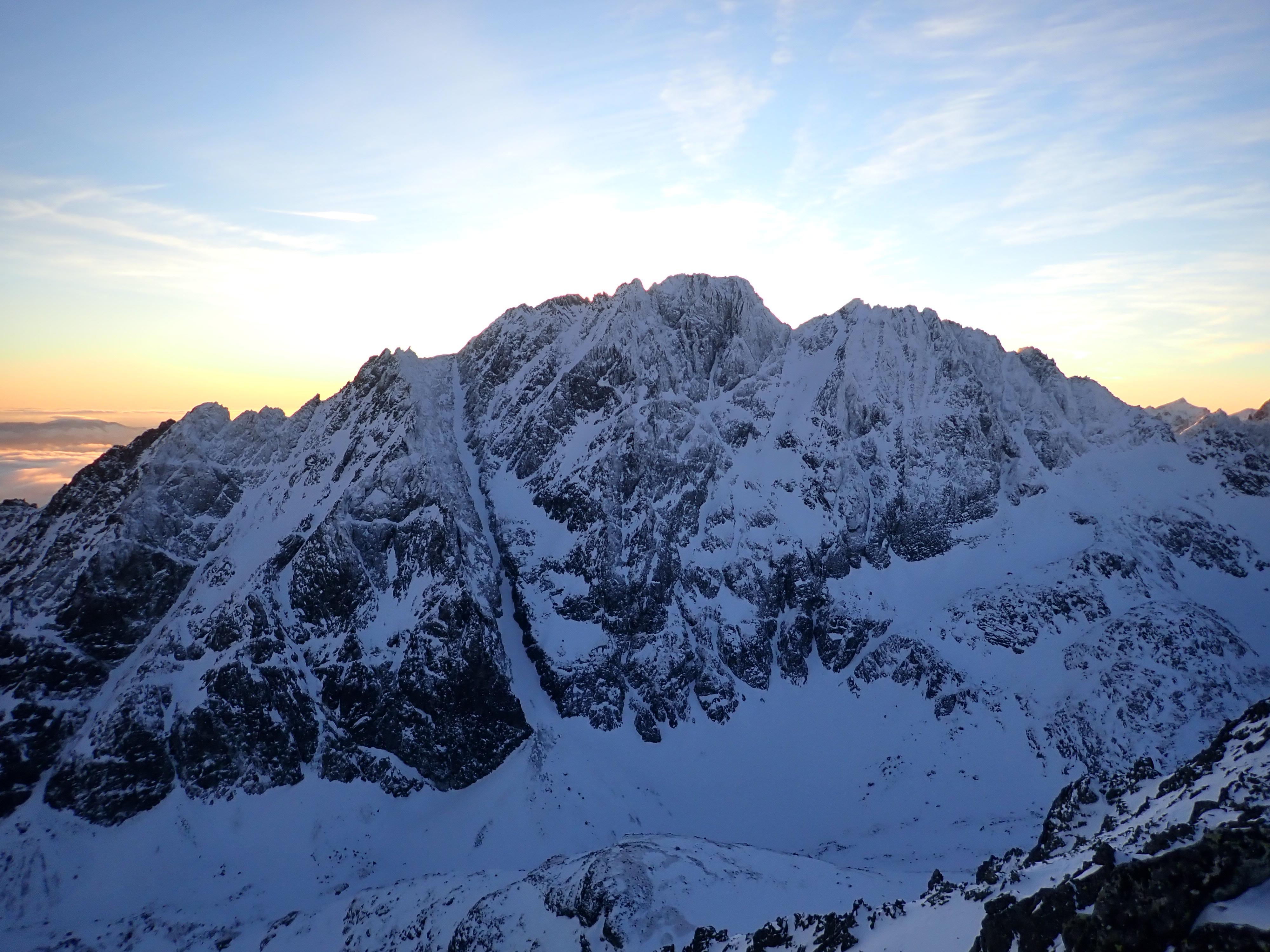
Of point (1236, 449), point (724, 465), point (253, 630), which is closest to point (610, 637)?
point (724, 465)

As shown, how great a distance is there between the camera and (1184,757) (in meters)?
86.7

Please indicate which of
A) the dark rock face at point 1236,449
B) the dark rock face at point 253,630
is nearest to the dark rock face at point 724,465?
the dark rock face at point 1236,449

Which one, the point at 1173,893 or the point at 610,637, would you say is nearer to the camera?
the point at 1173,893

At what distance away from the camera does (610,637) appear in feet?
364

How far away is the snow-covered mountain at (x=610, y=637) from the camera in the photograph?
8231 centimetres

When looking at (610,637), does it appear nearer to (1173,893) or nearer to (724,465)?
(724,465)

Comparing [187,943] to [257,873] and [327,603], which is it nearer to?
[257,873]

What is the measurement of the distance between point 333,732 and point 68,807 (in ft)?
101

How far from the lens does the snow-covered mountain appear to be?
82312 millimetres

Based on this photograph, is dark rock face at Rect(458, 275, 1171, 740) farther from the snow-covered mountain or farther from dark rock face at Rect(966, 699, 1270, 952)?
dark rock face at Rect(966, 699, 1270, 952)

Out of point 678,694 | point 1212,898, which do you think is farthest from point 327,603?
point 1212,898

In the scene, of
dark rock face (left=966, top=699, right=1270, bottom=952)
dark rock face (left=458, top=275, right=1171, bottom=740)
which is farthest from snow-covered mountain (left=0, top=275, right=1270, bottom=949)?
dark rock face (left=966, top=699, right=1270, bottom=952)

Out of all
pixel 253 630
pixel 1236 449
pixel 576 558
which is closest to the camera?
pixel 253 630

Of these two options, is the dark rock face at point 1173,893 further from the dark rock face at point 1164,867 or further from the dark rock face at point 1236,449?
the dark rock face at point 1236,449
